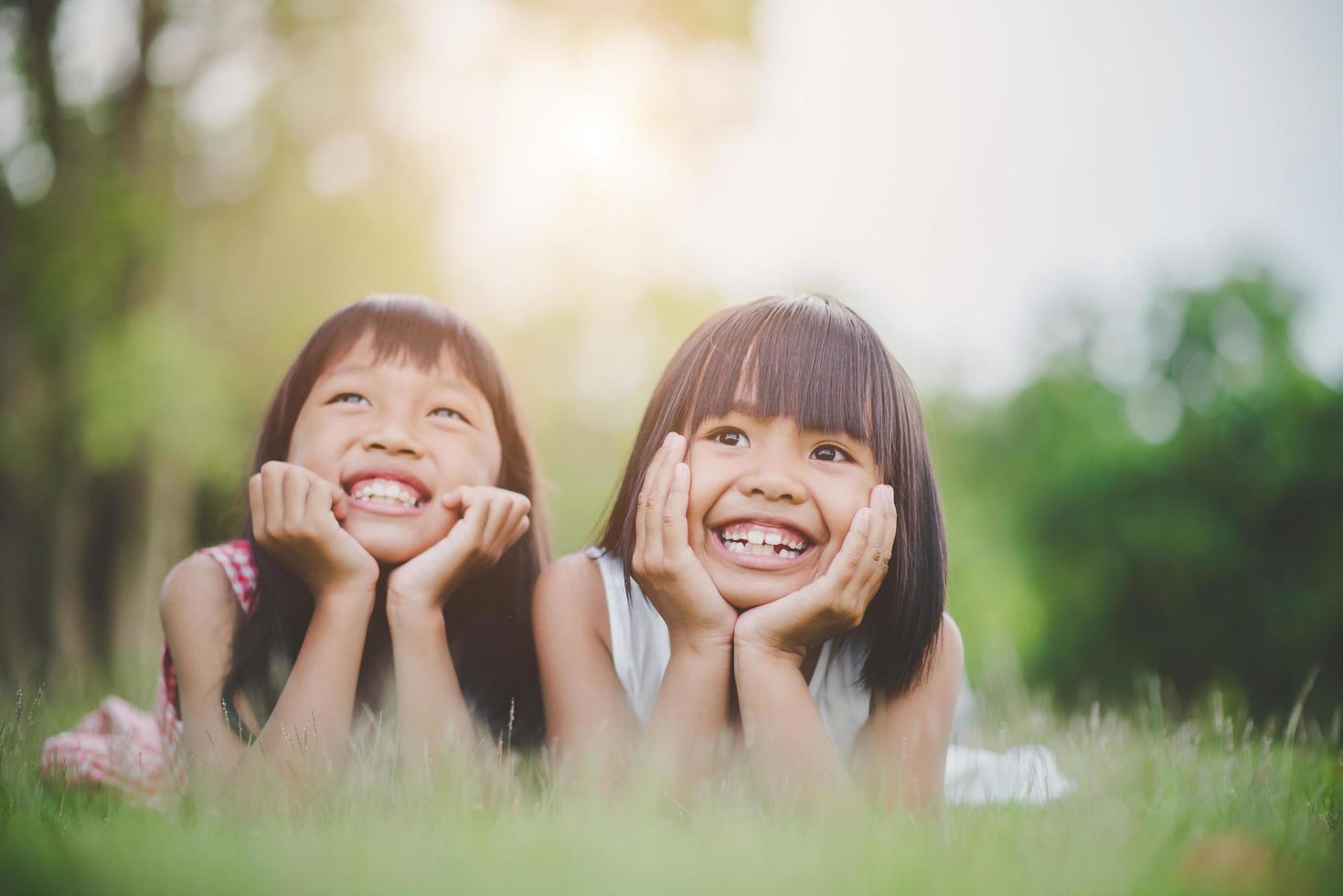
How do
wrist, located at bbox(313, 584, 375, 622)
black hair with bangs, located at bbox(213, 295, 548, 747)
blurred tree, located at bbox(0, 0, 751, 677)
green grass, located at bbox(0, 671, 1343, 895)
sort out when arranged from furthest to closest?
1. blurred tree, located at bbox(0, 0, 751, 677)
2. black hair with bangs, located at bbox(213, 295, 548, 747)
3. wrist, located at bbox(313, 584, 375, 622)
4. green grass, located at bbox(0, 671, 1343, 895)

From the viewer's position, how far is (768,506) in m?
2.44

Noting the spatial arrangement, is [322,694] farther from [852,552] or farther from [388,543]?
[852,552]

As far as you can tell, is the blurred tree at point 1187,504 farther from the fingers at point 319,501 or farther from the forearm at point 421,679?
the fingers at point 319,501

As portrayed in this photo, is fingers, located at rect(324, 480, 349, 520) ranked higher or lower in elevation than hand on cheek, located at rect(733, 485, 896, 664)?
higher

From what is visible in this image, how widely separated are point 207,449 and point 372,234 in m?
2.42

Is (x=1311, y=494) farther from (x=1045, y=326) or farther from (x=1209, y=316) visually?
(x=1045, y=326)

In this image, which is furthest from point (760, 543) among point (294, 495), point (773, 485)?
point (294, 495)

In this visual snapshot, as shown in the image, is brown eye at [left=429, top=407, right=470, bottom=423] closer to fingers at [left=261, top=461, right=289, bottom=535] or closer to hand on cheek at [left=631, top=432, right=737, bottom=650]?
fingers at [left=261, top=461, right=289, bottom=535]

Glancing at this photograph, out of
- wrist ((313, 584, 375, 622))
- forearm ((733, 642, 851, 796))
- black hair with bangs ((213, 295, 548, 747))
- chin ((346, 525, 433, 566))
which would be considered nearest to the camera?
forearm ((733, 642, 851, 796))

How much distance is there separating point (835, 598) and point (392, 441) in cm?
123

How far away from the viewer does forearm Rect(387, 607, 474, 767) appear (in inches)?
102

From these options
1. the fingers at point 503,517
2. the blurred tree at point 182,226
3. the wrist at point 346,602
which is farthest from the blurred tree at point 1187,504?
the wrist at point 346,602

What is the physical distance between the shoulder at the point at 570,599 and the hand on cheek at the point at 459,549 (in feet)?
0.55

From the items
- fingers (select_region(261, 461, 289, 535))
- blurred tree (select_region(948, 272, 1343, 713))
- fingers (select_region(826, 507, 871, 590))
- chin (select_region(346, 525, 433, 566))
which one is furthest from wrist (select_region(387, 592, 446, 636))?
blurred tree (select_region(948, 272, 1343, 713))
